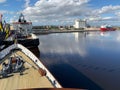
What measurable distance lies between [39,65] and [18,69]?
2.69m

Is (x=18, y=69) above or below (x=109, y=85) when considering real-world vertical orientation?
above

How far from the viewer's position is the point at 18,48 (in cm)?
3117

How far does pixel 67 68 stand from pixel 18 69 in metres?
15.6

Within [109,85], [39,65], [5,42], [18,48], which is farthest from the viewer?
[5,42]

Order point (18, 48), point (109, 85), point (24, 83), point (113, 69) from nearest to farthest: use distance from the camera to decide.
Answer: point (24, 83) → point (109, 85) → point (18, 48) → point (113, 69)

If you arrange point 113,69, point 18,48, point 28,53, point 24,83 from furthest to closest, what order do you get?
point 113,69 → point 18,48 → point 28,53 → point 24,83

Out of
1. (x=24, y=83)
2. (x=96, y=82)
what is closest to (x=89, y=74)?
(x=96, y=82)

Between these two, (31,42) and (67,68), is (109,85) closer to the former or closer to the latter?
(67,68)

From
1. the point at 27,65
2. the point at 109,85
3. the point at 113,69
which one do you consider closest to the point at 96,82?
the point at 109,85

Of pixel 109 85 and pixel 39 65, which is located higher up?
pixel 39 65

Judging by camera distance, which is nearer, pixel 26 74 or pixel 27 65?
pixel 26 74

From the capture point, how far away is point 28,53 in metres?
28.3

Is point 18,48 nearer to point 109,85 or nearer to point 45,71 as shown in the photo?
point 45,71

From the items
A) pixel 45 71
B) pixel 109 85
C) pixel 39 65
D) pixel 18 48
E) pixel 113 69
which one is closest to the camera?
pixel 45 71
